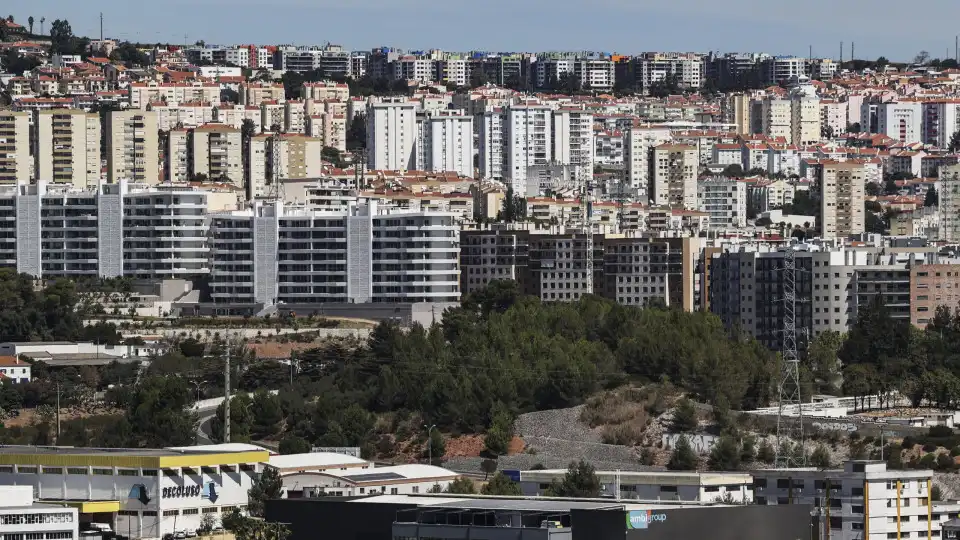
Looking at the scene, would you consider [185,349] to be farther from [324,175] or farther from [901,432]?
A: [324,175]

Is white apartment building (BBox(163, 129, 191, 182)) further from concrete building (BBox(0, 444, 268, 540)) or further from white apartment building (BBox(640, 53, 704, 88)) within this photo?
white apartment building (BBox(640, 53, 704, 88))

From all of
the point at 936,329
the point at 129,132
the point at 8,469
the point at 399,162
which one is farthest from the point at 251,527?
the point at 399,162

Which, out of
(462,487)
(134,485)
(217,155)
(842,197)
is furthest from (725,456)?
(842,197)

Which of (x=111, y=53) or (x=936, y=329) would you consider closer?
(x=936, y=329)

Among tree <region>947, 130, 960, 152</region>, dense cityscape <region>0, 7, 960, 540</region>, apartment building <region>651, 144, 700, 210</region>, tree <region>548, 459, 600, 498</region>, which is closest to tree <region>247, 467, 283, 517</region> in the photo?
dense cityscape <region>0, 7, 960, 540</region>

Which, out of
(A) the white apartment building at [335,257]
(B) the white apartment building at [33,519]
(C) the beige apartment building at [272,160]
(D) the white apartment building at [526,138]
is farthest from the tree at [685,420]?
(D) the white apartment building at [526,138]

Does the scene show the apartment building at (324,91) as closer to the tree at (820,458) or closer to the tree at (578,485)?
the tree at (820,458)

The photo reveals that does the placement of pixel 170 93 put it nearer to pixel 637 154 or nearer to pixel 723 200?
pixel 637 154
